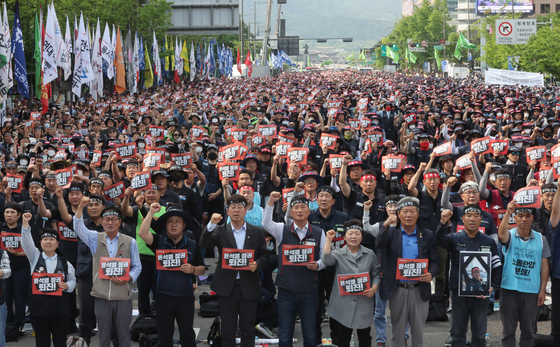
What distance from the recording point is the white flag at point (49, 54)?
785 inches

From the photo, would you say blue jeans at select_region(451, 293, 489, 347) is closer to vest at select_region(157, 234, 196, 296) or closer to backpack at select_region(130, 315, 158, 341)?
vest at select_region(157, 234, 196, 296)

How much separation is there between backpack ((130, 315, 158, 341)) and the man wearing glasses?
84cm

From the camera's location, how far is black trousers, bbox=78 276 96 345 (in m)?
7.53

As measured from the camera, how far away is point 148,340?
745cm

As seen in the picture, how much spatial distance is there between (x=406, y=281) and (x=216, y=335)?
226 cm

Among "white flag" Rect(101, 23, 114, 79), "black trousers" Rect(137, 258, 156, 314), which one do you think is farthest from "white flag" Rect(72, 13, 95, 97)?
"black trousers" Rect(137, 258, 156, 314)

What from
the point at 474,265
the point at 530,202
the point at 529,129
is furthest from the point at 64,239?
the point at 529,129

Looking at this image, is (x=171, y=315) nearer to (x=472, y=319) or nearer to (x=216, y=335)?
(x=216, y=335)

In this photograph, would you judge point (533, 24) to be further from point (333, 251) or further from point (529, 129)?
point (333, 251)

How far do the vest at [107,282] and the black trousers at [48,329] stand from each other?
1.61 feet

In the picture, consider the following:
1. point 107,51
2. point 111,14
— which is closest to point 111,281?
point 107,51

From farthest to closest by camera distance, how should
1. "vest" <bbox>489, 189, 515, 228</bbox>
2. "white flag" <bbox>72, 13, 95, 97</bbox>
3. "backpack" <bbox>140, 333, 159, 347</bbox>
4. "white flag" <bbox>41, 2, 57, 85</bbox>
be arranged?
"white flag" <bbox>72, 13, 95, 97</bbox>
"white flag" <bbox>41, 2, 57, 85</bbox>
"vest" <bbox>489, 189, 515, 228</bbox>
"backpack" <bbox>140, 333, 159, 347</bbox>

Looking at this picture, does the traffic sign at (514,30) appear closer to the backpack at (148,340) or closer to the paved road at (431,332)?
the paved road at (431,332)

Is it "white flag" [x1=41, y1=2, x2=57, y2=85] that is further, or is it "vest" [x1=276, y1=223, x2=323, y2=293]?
"white flag" [x1=41, y1=2, x2=57, y2=85]
